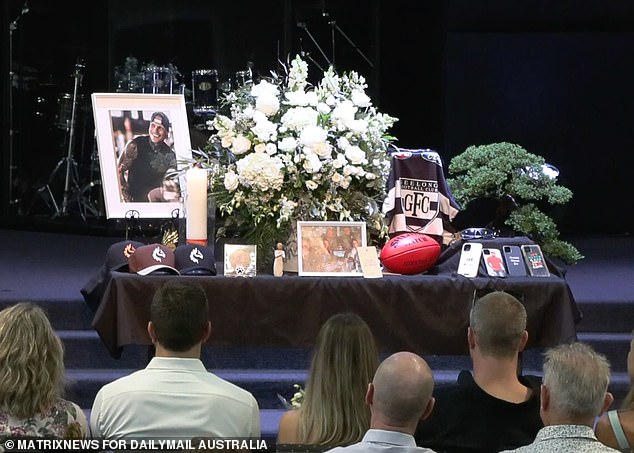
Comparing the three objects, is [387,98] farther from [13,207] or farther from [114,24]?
[13,207]

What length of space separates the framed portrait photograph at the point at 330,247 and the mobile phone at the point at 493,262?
485mm

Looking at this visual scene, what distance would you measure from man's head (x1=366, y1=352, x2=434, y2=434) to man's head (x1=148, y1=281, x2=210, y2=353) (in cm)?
71

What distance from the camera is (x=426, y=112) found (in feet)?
32.1

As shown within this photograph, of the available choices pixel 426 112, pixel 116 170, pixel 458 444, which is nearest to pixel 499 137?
pixel 426 112

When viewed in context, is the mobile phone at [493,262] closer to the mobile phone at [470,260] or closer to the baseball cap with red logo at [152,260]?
the mobile phone at [470,260]

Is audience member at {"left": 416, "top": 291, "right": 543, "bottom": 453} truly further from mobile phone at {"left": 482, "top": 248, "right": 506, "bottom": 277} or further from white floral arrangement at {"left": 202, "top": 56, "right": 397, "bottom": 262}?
white floral arrangement at {"left": 202, "top": 56, "right": 397, "bottom": 262}

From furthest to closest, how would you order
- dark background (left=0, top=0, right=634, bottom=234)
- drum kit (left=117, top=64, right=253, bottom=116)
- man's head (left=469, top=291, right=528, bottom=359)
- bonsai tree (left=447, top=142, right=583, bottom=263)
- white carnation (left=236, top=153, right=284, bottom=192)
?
1. dark background (left=0, top=0, right=634, bottom=234)
2. drum kit (left=117, top=64, right=253, bottom=116)
3. bonsai tree (left=447, top=142, right=583, bottom=263)
4. white carnation (left=236, top=153, right=284, bottom=192)
5. man's head (left=469, top=291, right=528, bottom=359)

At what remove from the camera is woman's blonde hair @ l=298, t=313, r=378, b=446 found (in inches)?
124

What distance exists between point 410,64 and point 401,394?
724 cm

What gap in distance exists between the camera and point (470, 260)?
473 centimetres

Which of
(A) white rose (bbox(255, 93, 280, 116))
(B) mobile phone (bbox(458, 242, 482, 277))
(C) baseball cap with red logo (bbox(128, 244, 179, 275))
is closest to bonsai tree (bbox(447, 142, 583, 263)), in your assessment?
(B) mobile phone (bbox(458, 242, 482, 277))

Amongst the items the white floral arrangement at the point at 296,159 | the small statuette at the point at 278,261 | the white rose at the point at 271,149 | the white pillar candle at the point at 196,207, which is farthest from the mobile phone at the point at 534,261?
the white pillar candle at the point at 196,207

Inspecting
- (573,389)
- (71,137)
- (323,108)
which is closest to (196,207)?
(323,108)

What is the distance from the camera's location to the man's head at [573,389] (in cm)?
278
